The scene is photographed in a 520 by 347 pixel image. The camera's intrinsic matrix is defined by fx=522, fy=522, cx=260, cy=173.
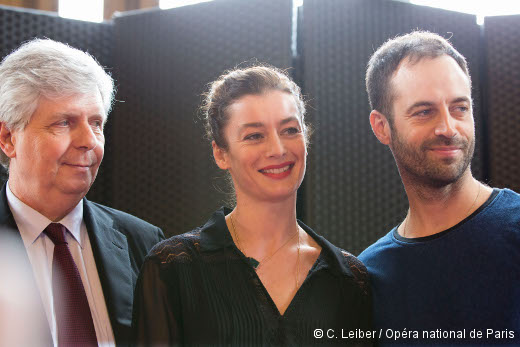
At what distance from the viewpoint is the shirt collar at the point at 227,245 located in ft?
5.07

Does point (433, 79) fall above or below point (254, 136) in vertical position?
above

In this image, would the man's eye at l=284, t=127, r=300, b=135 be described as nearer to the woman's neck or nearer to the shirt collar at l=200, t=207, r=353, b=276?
the woman's neck

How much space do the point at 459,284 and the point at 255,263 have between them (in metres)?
0.58

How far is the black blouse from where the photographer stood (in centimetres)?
143

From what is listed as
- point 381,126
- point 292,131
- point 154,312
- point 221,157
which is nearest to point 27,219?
point 154,312

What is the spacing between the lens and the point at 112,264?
67.0 inches

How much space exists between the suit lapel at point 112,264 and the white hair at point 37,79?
1.25ft

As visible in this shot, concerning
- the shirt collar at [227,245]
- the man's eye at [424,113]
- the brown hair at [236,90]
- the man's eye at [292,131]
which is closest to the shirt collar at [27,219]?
the shirt collar at [227,245]

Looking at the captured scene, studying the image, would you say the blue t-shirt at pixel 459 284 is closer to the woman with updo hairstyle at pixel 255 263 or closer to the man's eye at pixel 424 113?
the woman with updo hairstyle at pixel 255 263

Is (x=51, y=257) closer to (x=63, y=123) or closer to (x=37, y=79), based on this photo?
(x=63, y=123)

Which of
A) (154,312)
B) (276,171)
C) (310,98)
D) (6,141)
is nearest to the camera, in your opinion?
(154,312)

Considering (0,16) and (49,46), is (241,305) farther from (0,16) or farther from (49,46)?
(0,16)

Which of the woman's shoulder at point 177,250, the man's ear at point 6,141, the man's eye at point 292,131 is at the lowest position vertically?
the woman's shoulder at point 177,250

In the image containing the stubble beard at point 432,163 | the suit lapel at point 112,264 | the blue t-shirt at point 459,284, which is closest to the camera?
the blue t-shirt at point 459,284
